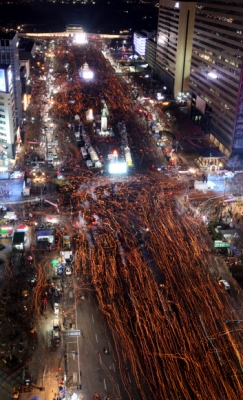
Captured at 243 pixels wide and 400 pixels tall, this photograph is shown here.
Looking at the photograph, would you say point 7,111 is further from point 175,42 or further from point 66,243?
point 175,42

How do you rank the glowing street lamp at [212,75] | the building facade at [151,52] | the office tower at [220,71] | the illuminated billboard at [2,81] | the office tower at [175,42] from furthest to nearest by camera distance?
the building facade at [151,52] → the office tower at [175,42] → the glowing street lamp at [212,75] → the office tower at [220,71] → the illuminated billboard at [2,81]

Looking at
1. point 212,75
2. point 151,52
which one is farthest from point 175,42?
point 212,75

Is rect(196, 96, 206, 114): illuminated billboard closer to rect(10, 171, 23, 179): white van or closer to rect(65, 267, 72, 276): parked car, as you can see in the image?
rect(10, 171, 23, 179): white van

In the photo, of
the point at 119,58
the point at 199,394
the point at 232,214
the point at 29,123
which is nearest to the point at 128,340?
the point at 199,394

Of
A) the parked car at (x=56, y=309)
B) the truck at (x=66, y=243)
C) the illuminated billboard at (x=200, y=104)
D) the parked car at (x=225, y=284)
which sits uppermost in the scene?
the illuminated billboard at (x=200, y=104)

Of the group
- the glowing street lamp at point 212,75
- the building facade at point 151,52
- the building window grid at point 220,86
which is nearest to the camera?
the building window grid at point 220,86

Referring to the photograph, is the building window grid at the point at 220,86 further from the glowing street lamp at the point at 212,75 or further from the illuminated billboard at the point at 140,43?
the illuminated billboard at the point at 140,43

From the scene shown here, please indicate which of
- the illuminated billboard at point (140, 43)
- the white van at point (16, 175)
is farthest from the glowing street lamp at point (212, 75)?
the illuminated billboard at point (140, 43)
